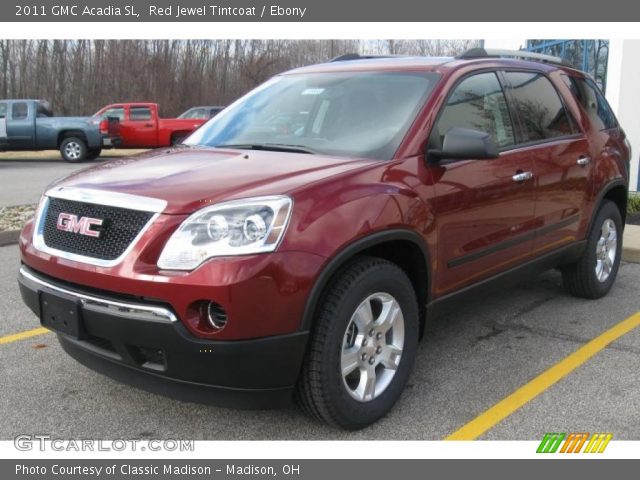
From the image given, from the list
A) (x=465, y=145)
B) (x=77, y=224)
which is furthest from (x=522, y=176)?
(x=77, y=224)

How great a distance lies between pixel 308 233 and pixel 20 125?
19946mm

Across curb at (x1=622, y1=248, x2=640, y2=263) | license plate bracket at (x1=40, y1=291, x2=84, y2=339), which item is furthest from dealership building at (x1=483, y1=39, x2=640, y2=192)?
license plate bracket at (x1=40, y1=291, x2=84, y2=339)

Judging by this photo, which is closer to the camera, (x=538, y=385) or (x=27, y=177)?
(x=538, y=385)

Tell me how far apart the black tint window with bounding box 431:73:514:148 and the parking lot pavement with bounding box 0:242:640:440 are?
3.35 feet

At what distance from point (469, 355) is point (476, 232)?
87 cm

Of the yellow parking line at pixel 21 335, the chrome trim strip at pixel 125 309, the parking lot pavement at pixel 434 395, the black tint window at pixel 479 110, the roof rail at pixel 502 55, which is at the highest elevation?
the roof rail at pixel 502 55

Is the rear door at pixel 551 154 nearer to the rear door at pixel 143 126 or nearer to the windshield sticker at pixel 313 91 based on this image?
the windshield sticker at pixel 313 91

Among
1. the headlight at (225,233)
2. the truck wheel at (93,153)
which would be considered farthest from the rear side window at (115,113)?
the headlight at (225,233)

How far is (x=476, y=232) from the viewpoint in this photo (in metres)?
3.80

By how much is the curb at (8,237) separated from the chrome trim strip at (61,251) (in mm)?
4529

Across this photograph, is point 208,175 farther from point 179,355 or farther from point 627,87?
point 627,87

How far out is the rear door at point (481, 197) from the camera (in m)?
3.60

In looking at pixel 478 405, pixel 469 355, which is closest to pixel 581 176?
pixel 469 355

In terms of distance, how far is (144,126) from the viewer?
894 inches
